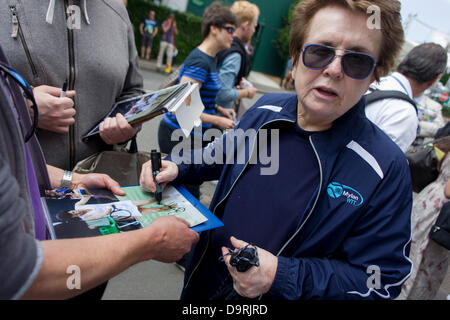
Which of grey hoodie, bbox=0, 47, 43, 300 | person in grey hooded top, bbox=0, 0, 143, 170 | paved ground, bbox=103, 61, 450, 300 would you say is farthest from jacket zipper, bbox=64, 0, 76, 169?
paved ground, bbox=103, 61, 450, 300

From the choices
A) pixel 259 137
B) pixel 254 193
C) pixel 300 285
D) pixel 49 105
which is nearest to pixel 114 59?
pixel 49 105

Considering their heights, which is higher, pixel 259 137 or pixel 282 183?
pixel 259 137

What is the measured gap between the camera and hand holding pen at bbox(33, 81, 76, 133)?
1397 millimetres

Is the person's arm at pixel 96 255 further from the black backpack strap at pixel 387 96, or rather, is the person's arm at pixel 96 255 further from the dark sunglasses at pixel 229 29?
the dark sunglasses at pixel 229 29

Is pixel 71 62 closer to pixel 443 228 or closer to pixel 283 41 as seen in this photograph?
pixel 443 228

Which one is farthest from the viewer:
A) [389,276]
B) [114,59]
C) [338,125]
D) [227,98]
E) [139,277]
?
[227,98]

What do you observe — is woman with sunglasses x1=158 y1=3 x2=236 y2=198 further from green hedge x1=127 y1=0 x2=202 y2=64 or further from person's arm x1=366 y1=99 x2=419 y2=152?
green hedge x1=127 y1=0 x2=202 y2=64

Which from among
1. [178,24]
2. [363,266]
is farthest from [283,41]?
[363,266]

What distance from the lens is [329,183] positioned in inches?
46.9

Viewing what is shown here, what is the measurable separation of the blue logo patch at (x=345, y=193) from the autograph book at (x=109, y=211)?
19.4 inches

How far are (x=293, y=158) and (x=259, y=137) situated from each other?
8.0 inches

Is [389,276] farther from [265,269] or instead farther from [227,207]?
[227,207]

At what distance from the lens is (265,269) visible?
1.10 metres
